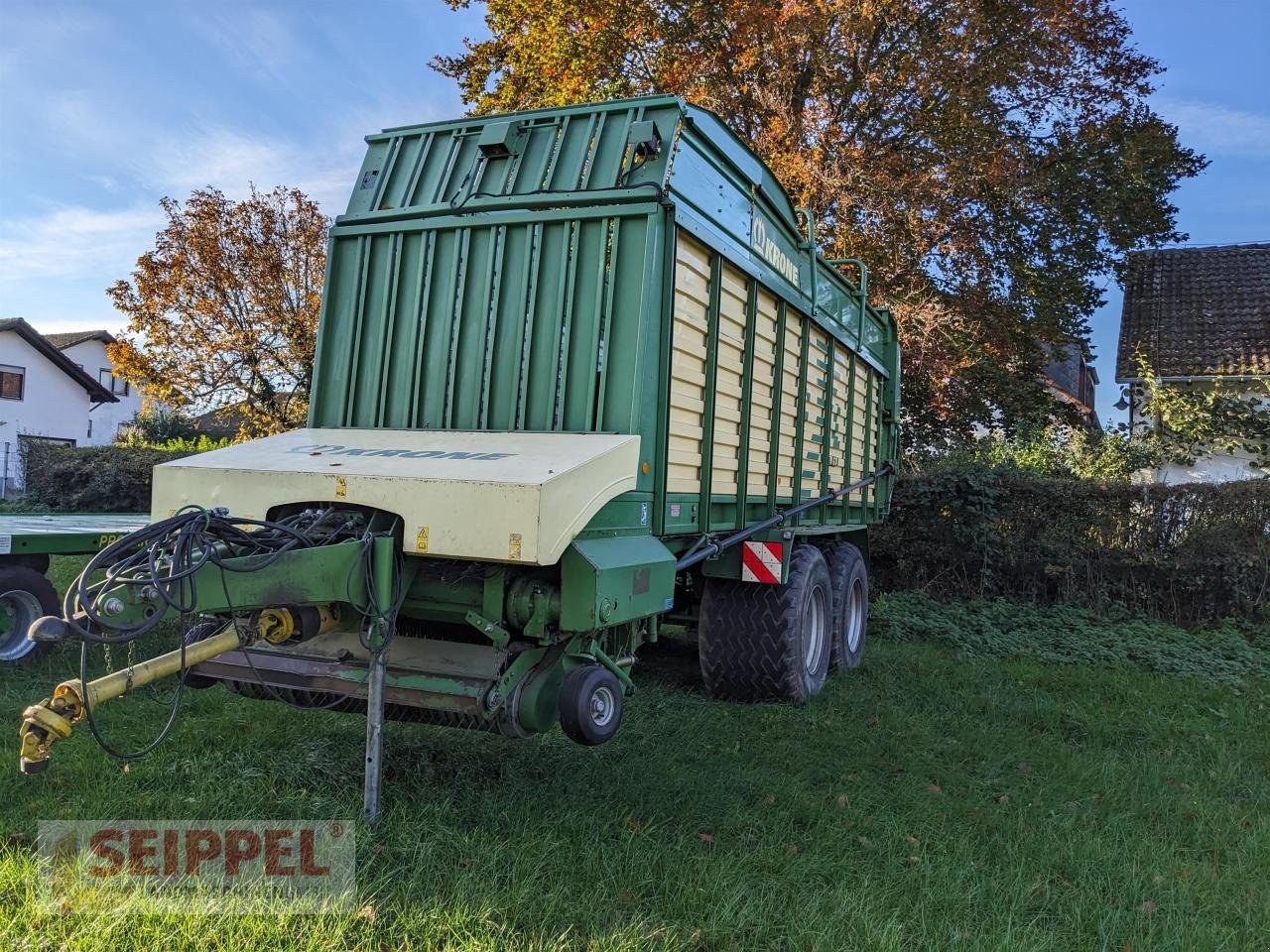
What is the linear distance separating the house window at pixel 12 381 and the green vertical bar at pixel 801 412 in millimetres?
31699

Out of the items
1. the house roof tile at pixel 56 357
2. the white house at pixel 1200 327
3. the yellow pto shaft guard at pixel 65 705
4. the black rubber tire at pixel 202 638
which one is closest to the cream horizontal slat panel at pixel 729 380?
the black rubber tire at pixel 202 638

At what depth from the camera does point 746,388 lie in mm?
5449

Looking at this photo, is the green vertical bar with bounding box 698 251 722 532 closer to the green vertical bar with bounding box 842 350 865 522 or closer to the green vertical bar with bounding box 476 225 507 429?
the green vertical bar with bounding box 476 225 507 429

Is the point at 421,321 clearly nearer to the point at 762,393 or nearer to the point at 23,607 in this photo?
the point at 762,393

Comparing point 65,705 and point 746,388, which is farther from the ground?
point 746,388

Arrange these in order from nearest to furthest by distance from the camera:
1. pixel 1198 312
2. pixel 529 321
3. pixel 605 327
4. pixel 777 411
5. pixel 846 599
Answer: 1. pixel 605 327
2. pixel 529 321
3. pixel 777 411
4. pixel 846 599
5. pixel 1198 312

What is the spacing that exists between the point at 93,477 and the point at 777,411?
51.8 ft

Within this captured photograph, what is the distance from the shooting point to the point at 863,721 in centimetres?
596

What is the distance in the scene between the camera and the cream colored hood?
3.51 m

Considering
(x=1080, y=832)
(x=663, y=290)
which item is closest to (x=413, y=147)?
(x=663, y=290)

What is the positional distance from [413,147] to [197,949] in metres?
3.97

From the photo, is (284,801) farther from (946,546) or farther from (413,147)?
(946,546)

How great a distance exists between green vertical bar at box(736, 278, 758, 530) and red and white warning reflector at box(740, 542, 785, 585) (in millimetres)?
306

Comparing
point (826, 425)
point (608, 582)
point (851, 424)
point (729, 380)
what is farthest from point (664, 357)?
point (851, 424)
